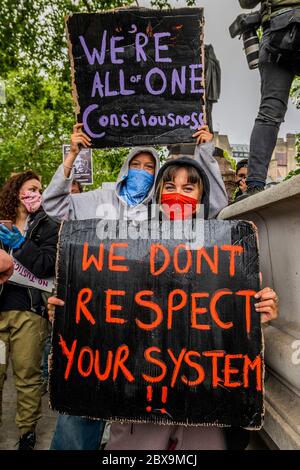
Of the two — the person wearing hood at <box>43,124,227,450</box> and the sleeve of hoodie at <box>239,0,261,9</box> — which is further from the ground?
the sleeve of hoodie at <box>239,0,261,9</box>

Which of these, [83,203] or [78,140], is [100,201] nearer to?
[83,203]

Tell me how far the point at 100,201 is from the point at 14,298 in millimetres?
1133

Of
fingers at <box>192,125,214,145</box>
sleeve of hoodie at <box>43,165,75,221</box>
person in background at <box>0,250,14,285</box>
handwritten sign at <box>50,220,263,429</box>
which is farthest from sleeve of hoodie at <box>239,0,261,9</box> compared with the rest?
person in background at <box>0,250,14,285</box>

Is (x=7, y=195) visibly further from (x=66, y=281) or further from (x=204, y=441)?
(x=204, y=441)

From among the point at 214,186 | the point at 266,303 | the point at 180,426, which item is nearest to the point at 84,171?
the point at 214,186

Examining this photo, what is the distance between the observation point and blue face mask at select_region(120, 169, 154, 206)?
2.31 meters

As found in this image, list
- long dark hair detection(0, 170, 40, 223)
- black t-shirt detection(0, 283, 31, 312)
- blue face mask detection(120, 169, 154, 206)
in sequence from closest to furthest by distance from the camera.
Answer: blue face mask detection(120, 169, 154, 206) → black t-shirt detection(0, 283, 31, 312) → long dark hair detection(0, 170, 40, 223)

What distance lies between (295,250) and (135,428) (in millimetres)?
929

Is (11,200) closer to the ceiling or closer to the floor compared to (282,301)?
closer to the ceiling

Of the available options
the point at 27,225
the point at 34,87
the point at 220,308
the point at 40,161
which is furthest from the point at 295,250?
the point at 40,161

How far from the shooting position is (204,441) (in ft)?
5.34

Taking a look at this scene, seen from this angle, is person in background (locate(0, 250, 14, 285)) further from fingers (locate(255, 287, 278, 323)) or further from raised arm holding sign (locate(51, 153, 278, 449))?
fingers (locate(255, 287, 278, 323))

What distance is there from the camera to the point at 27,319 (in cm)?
291

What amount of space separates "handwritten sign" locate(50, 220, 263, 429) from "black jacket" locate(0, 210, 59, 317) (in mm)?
1308
